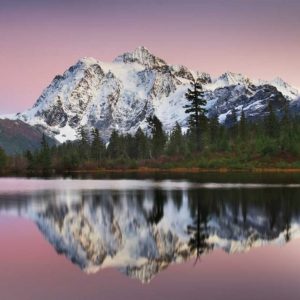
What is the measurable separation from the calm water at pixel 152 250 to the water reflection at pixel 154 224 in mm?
54

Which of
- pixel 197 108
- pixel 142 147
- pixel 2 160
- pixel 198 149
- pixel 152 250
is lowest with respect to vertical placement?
pixel 152 250

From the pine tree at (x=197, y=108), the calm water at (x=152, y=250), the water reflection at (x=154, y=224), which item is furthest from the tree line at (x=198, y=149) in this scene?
the calm water at (x=152, y=250)

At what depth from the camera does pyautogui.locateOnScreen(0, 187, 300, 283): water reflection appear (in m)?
20.6

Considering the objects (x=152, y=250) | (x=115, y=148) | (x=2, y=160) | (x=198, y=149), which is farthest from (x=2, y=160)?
A: (x=152, y=250)

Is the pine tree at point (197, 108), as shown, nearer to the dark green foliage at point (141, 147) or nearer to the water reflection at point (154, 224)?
the dark green foliage at point (141, 147)

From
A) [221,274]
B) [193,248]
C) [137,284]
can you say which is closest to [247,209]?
[193,248]

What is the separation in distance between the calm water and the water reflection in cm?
5

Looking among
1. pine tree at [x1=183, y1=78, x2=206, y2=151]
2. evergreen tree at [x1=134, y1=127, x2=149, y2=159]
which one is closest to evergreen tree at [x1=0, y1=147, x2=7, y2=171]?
evergreen tree at [x1=134, y1=127, x2=149, y2=159]

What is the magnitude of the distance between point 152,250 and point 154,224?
7111 mm

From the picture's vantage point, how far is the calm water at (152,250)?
15.7m

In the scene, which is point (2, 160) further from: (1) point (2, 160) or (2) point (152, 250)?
(2) point (152, 250)

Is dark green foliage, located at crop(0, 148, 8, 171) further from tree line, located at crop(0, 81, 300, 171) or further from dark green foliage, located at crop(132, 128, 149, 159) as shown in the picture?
dark green foliage, located at crop(132, 128, 149, 159)

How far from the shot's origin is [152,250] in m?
21.5

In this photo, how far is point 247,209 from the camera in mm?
33688
